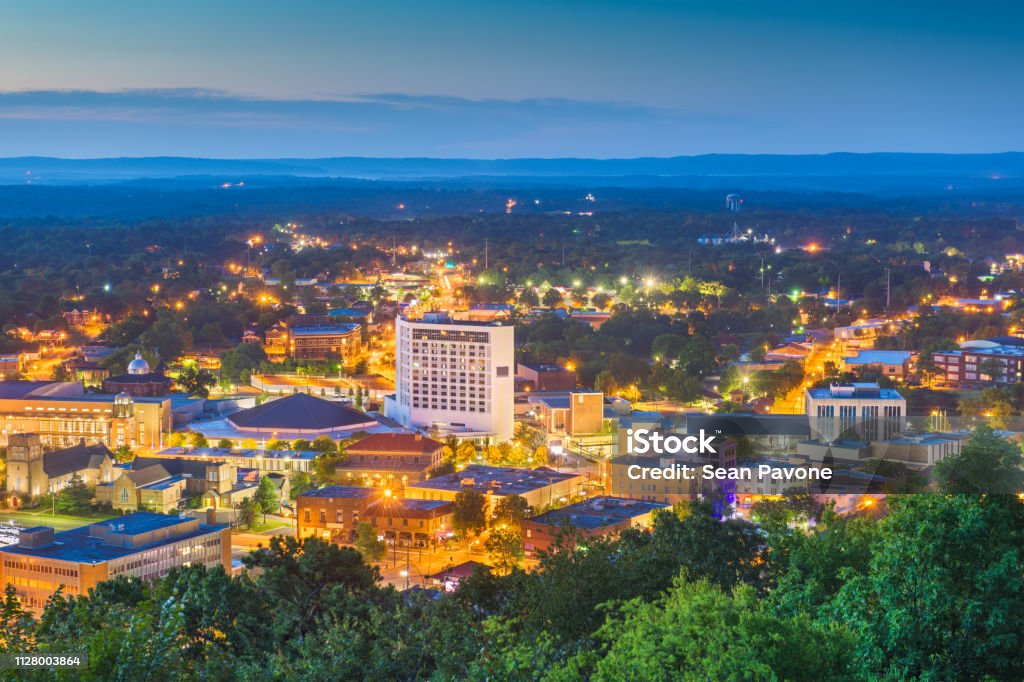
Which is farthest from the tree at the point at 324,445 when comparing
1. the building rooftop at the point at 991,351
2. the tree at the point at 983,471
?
the tree at the point at 983,471

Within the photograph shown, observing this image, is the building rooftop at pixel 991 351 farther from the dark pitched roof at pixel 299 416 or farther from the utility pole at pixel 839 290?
the utility pole at pixel 839 290

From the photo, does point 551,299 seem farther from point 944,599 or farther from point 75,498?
point 944,599

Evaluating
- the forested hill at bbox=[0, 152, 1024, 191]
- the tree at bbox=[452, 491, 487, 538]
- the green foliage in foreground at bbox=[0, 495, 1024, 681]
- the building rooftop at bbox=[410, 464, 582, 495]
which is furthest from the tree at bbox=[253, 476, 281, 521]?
the forested hill at bbox=[0, 152, 1024, 191]

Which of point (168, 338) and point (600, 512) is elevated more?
point (600, 512)

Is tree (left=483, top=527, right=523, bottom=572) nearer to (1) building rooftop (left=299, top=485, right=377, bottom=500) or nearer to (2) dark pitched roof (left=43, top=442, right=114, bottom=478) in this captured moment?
(1) building rooftop (left=299, top=485, right=377, bottom=500)

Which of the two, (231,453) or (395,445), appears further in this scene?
(231,453)

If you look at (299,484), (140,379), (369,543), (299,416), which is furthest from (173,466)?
(140,379)
